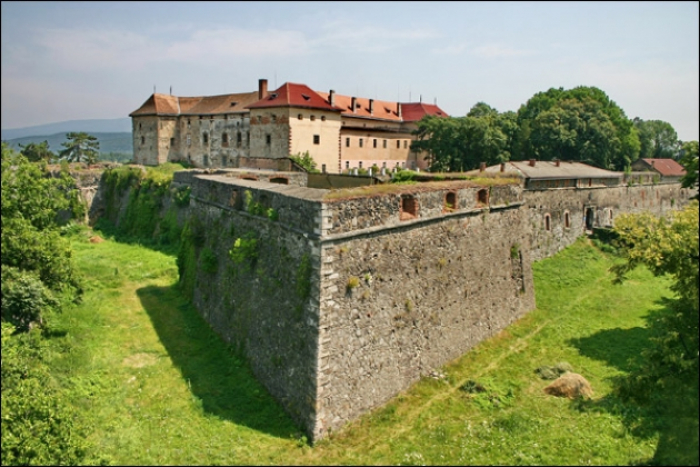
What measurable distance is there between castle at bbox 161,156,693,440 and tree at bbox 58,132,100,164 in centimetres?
4717

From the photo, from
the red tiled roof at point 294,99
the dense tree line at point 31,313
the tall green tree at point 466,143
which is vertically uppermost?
the red tiled roof at point 294,99

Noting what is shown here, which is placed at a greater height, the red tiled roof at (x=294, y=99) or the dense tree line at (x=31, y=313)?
the red tiled roof at (x=294, y=99)

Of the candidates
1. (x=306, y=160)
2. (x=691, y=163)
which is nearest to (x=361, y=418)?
(x=691, y=163)

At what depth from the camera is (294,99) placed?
1400 inches

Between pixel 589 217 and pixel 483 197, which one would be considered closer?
pixel 483 197

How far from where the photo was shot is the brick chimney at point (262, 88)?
40.8 m

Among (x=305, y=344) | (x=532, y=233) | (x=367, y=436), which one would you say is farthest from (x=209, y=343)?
(x=532, y=233)

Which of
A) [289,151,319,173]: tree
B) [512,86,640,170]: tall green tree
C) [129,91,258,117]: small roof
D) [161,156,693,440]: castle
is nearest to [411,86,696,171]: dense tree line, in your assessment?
[512,86,640,170]: tall green tree

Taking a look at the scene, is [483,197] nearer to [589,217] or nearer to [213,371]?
[213,371]

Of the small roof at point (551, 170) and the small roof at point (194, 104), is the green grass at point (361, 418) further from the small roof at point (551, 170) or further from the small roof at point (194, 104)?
the small roof at point (194, 104)

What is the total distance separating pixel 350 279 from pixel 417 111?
44.5 m

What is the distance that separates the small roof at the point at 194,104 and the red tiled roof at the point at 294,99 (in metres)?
5.90

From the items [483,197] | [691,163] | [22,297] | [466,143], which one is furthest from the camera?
[466,143]

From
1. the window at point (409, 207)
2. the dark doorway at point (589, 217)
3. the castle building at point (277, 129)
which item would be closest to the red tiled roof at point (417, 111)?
the castle building at point (277, 129)
